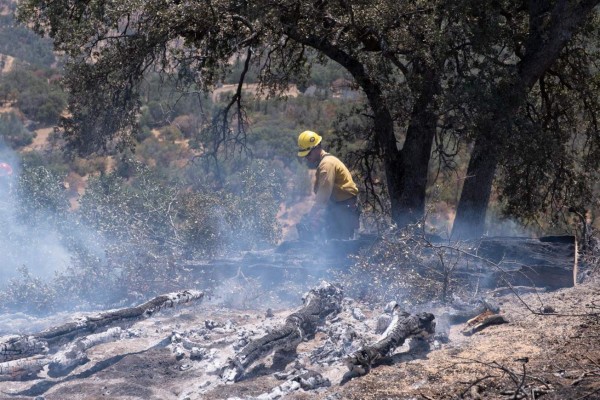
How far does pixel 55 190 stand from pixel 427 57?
228 inches

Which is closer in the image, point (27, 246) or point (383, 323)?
point (383, 323)

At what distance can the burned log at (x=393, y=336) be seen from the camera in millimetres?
6215

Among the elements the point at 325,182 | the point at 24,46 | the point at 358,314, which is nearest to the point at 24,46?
the point at 24,46

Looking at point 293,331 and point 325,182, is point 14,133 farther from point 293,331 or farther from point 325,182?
point 293,331

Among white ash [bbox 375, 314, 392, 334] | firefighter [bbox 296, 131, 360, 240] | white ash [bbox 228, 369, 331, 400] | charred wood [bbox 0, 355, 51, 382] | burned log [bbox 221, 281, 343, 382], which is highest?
firefighter [bbox 296, 131, 360, 240]

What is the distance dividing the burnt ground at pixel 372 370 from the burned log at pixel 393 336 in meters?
0.08

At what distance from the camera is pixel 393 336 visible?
261 inches

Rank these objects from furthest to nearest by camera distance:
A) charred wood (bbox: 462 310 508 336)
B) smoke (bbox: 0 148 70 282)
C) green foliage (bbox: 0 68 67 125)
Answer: green foliage (bbox: 0 68 67 125) → smoke (bbox: 0 148 70 282) → charred wood (bbox: 462 310 508 336)

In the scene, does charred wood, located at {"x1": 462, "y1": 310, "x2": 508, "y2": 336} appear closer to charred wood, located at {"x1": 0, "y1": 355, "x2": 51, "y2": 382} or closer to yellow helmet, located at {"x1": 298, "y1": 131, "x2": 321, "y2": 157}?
yellow helmet, located at {"x1": 298, "y1": 131, "x2": 321, "y2": 157}

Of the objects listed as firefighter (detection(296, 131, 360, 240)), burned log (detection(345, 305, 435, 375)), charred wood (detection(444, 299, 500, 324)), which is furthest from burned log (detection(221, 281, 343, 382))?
firefighter (detection(296, 131, 360, 240))

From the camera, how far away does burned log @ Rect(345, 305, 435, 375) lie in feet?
20.4

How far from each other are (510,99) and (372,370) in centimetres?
488

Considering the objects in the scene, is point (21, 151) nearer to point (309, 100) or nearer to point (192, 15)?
point (309, 100)

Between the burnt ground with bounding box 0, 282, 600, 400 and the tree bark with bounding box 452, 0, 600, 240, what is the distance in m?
2.25
